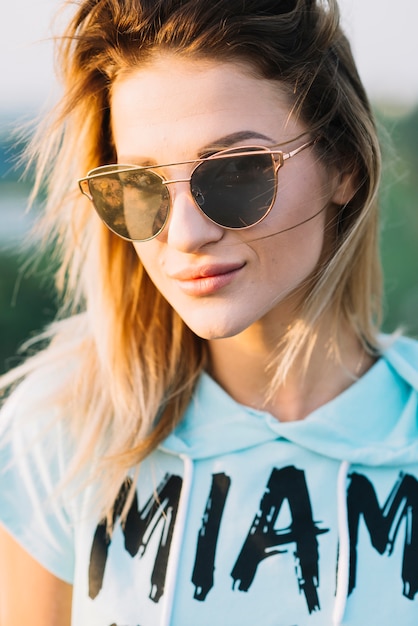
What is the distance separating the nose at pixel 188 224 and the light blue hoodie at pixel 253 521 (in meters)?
0.48

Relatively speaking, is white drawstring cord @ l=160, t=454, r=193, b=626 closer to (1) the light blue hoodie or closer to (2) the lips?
(1) the light blue hoodie

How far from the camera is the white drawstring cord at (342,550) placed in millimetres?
1632

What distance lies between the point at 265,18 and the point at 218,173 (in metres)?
0.36

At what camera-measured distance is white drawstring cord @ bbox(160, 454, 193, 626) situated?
5.49 feet

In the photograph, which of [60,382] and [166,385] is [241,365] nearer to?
[166,385]

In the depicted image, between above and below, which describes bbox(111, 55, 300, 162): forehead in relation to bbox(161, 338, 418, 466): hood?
above

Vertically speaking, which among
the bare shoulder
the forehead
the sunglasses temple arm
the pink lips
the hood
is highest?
the forehead

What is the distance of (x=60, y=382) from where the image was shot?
1.98m

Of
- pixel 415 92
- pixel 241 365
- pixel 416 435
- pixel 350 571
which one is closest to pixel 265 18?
pixel 241 365

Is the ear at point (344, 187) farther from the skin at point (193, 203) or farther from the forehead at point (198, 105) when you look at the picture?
the forehead at point (198, 105)

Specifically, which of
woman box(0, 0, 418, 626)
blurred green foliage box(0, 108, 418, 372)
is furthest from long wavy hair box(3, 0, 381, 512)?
blurred green foliage box(0, 108, 418, 372)

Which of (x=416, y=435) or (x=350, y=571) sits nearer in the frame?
(x=350, y=571)

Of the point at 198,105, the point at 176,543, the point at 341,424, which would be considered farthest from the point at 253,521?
the point at 198,105

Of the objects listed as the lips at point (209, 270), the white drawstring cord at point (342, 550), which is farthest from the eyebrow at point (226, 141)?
the white drawstring cord at point (342, 550)
